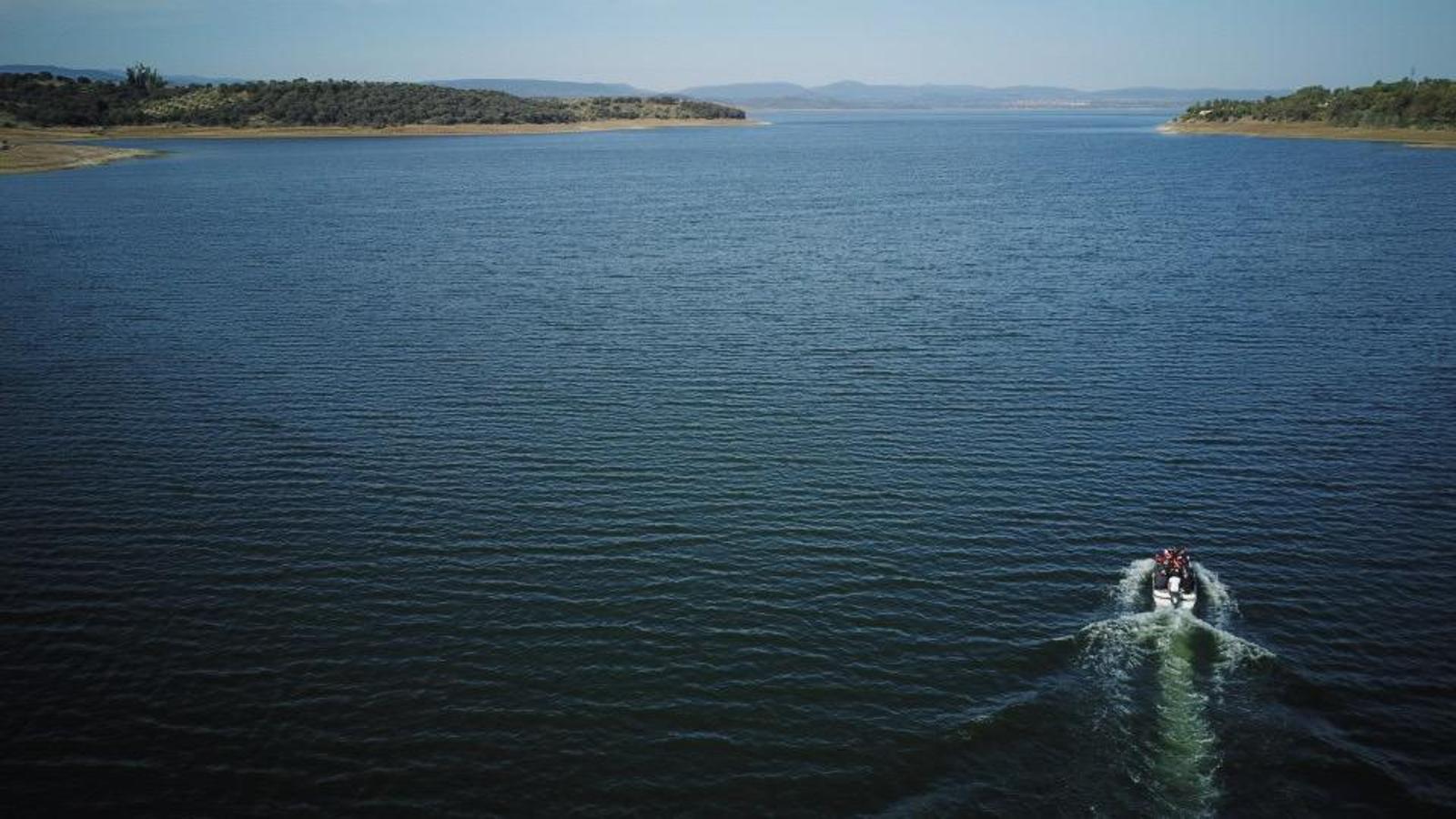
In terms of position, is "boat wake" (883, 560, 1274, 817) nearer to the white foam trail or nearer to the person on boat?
the white foam trail

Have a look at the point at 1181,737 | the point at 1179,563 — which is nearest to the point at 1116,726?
the point at 1181,737

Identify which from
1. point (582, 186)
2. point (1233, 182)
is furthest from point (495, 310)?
point (1233, 182)

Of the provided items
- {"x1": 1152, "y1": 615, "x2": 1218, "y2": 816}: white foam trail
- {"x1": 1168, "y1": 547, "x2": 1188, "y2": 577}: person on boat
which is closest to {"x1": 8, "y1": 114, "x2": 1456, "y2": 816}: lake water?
{"x1": 1152, "y1": 615, "x2": 1218, "y2": 816}: white foam trail

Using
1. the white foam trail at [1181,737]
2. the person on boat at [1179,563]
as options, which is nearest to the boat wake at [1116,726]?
the white foam trail at [1181,737]

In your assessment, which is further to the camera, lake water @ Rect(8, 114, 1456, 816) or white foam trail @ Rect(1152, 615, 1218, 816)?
lake water @ Rect(8, 114, 1456, 816)

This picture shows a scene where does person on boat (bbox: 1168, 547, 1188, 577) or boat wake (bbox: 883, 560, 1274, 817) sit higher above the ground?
person on boat (bbox: 1168, 547, 1188, 577)

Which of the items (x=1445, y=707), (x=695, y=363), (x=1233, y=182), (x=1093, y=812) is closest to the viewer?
(x=1093, y=812)

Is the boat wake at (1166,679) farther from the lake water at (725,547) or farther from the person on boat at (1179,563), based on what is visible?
the person on boat at (1179,563)

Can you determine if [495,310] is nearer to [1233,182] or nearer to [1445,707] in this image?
[1445,707]
